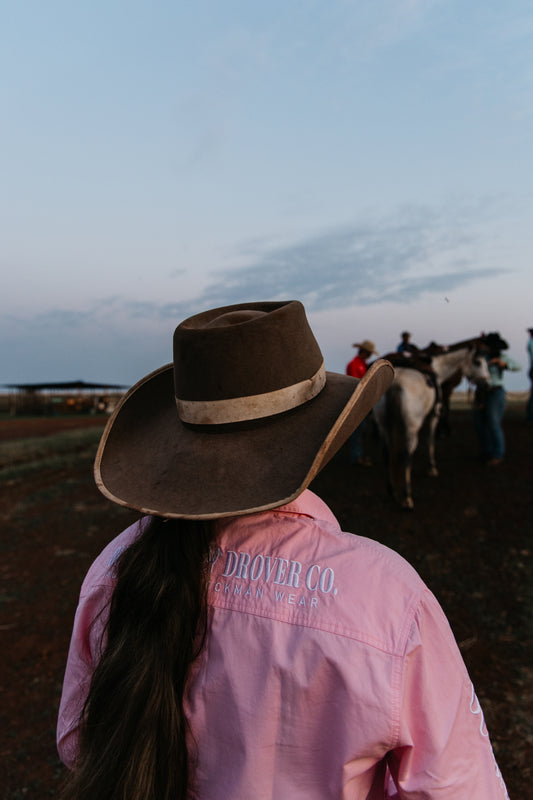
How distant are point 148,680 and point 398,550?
4.86 metres

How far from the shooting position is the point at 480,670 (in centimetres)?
343

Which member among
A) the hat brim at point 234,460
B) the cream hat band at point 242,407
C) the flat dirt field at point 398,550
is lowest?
the flat dirt field at point 398,550

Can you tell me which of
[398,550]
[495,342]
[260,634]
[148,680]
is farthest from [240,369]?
[495,342]

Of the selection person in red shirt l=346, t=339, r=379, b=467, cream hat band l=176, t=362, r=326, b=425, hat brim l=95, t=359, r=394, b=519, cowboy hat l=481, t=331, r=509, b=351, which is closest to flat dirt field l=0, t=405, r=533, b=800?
person in red shirt l=346, t=339, r=379, b=467

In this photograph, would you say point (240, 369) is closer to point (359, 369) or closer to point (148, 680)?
point (148, 680)

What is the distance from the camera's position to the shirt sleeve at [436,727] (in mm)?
861

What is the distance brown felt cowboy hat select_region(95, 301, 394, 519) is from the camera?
1027 millimetres

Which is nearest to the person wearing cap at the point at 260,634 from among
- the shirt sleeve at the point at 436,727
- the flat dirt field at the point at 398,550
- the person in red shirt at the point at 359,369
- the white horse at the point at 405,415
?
the shirt sleeve at the point at 436,727

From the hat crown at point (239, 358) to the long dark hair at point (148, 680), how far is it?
0.30m

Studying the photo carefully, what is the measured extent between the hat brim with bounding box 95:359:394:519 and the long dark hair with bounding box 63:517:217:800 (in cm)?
9

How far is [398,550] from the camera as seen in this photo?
17.6 feet

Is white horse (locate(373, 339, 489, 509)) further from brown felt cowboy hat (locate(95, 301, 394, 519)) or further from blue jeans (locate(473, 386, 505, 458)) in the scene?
brown felt cowboy hat (locate(95, 301, 394, 519))

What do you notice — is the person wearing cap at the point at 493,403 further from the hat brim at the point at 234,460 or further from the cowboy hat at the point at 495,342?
the hat brim at the point at 234,460

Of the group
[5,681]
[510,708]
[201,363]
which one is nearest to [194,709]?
[201,363]
